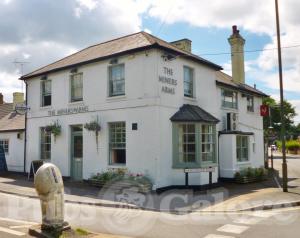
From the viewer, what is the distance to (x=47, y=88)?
1950 cm

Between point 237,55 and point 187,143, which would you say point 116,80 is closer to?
point 187,143

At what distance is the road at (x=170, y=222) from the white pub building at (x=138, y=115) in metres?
4.18

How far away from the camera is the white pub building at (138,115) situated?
1469 centimetres

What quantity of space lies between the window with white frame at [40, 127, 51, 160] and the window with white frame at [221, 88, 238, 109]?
9.45 metres

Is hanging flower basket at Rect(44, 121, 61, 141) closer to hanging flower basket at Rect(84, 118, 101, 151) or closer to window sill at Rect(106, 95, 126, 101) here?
hanging flower basket at Rect(84, 118, 101, 151)

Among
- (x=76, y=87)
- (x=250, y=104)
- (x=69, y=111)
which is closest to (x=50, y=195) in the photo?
(x=69, y=111)

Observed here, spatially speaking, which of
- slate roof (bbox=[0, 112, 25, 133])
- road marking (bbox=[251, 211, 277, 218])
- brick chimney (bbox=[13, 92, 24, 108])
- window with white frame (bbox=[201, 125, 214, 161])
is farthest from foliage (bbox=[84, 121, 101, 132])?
brick chimney (bbox=[13, 92, 24, 108])

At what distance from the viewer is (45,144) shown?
1941cm

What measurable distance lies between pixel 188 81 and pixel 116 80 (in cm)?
323

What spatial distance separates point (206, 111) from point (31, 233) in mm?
11639

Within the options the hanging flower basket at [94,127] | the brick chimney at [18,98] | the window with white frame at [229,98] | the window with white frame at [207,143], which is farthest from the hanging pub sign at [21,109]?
the window with white frame at [229,98]

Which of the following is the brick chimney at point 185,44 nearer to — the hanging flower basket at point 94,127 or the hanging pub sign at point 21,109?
the hanging flower basket at point 94,127

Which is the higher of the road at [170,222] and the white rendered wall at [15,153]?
the white rendered wall at [15,153]

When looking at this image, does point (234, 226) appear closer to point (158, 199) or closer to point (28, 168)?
point (158, 199)
